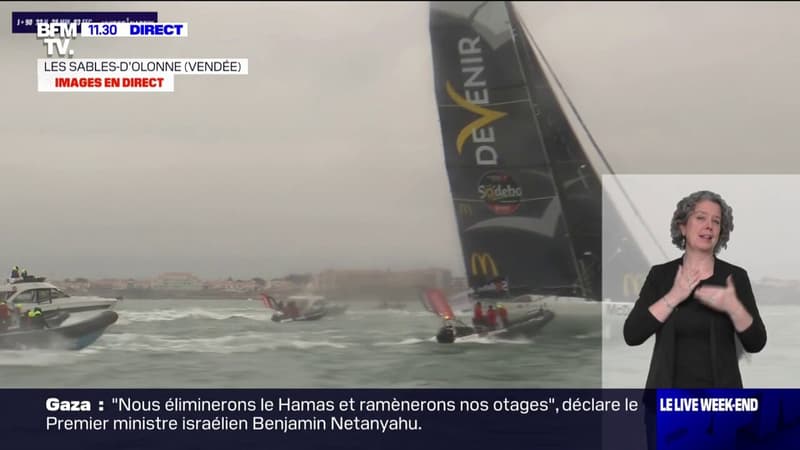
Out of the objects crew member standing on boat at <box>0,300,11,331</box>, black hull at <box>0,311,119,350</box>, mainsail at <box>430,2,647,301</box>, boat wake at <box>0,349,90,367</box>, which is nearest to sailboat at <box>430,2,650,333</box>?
mainsail at <box>430,2,647,301</box>

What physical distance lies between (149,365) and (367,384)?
2.52 meters

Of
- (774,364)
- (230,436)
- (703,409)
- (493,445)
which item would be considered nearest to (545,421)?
(493,445)

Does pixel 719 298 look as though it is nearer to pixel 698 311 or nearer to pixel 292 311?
pixel 698 311

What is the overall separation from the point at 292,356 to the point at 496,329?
2.83 m

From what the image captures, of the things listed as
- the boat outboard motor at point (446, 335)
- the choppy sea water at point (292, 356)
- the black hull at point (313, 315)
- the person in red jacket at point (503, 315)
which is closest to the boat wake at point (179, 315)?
the choppy sea water at point (292, 356)

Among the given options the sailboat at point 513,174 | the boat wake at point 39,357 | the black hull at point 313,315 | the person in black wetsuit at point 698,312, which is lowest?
the boat wake at point 39,357

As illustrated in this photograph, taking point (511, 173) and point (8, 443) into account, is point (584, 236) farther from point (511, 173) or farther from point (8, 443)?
point (8, 443)

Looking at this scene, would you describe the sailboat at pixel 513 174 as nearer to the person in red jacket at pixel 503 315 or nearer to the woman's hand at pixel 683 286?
the person in red jacket at pixel 503 315

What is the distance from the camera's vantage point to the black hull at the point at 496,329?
484 inches

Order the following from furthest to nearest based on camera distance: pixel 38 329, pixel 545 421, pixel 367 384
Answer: pixel 367 384 < pixel 38 329 < pixel 545 421

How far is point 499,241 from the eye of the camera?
12.4 meters

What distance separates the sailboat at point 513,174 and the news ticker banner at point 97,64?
4445 millimetres

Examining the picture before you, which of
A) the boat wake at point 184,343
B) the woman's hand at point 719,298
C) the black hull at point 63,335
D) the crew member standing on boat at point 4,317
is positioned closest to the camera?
the woman's hand at point 719,298

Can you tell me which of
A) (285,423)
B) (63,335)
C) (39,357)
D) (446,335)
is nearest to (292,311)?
(446,335)
